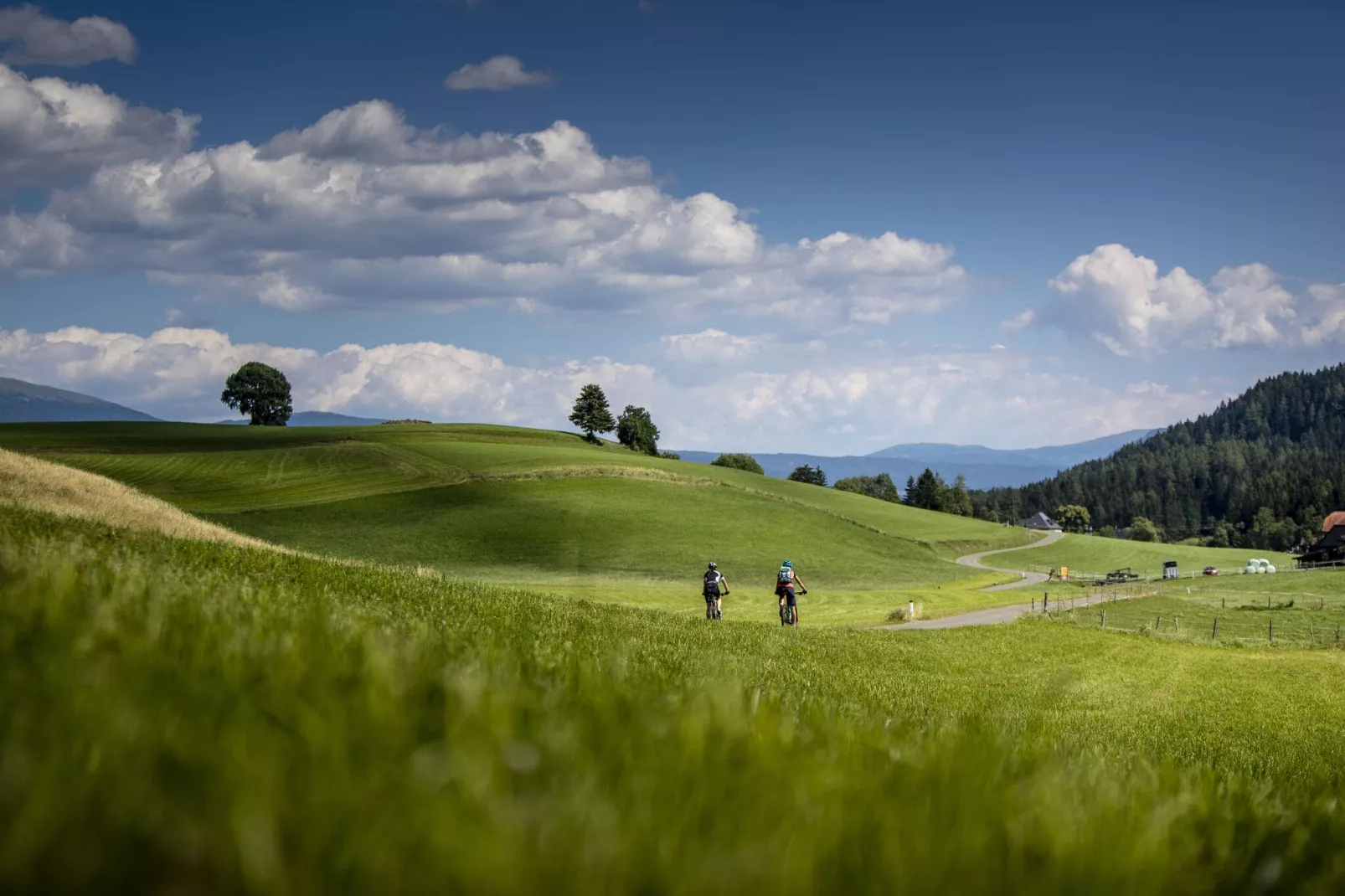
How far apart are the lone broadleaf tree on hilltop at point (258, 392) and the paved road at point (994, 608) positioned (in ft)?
449

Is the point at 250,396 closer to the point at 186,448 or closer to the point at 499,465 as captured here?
the point at 186,448

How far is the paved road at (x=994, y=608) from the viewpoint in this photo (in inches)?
2292

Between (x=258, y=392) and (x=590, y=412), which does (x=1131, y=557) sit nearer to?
(x=590, y=412)

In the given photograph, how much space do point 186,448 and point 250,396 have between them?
2651 inches

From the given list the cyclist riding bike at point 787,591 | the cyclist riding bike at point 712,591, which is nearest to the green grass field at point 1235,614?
the cyclist riding bike at point 787,591

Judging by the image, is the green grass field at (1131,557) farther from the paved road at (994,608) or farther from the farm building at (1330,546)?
the paved road at (994,608)

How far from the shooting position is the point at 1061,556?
160250 millimetres

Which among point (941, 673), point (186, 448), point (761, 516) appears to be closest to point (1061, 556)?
point (761, 516)

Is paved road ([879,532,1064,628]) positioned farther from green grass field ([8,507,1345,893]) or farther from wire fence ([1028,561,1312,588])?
green grass field ([8,507,1345,893])

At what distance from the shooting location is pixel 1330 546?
18288 cm

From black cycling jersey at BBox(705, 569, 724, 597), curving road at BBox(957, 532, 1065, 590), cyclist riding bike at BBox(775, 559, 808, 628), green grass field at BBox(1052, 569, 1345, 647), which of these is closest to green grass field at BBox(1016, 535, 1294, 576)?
curving road at BBox(957, 532, 1065, 590)

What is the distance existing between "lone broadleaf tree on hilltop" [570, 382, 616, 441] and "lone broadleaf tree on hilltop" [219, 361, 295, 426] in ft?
200

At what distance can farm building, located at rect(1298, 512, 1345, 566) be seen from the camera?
174750 millimetres

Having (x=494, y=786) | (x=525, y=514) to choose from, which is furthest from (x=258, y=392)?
(x=494, y=786)
